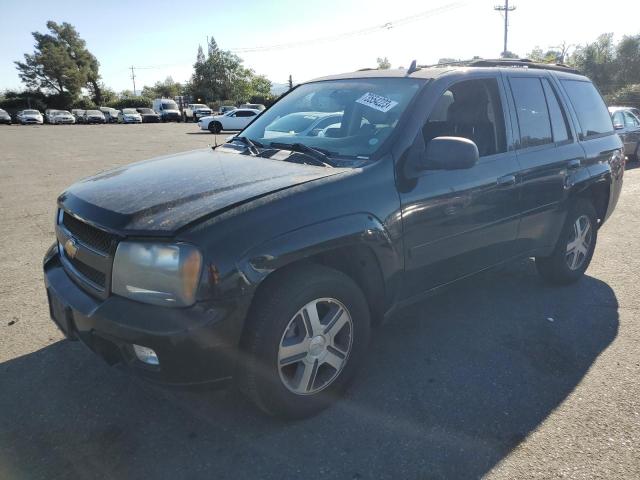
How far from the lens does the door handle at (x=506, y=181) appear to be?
11.3 ft

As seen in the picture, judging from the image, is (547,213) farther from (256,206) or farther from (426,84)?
(256,206)

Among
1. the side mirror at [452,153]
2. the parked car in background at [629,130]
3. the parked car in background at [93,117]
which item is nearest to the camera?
the side mirror at [452,153]

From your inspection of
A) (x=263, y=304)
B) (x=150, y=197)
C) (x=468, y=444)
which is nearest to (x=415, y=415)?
(x=468, y=444)

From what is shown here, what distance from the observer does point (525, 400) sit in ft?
9.45

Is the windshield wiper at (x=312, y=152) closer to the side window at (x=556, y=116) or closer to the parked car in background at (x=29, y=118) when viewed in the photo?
the side window at (x=556, y=116)

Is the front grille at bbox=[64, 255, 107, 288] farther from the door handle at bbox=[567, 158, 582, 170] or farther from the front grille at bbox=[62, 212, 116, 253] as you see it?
the door handle at bbox=[567, 158, 582, 170]

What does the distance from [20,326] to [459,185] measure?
128 inches

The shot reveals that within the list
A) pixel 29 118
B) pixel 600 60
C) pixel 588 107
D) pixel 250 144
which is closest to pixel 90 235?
pixel 250 144

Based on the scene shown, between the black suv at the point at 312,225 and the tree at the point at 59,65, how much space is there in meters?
74.8

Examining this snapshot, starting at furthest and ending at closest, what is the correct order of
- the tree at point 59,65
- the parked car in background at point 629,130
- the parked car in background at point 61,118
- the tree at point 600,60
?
the tree at point 59,65 → the tree at point 600,60 → the parked car in background at point 61,118 → the parked car in background at point 629,130

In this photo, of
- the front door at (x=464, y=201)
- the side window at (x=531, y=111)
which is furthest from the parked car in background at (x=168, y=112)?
the front door at (x=464, y=201)

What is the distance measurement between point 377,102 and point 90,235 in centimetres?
193

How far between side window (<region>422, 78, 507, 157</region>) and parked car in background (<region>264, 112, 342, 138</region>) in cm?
77

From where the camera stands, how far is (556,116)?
414 centimetres
